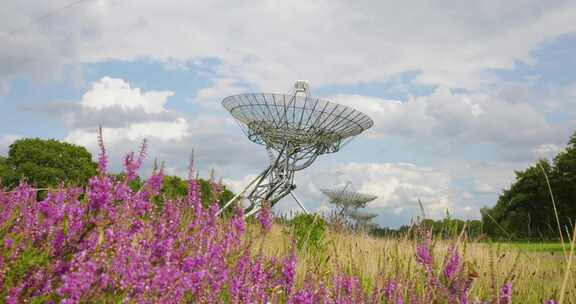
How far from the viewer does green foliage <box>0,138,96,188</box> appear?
1533 inches

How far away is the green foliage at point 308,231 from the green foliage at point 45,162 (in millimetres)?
29485

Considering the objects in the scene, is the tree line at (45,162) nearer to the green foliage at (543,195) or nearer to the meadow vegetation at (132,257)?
the green foliage at (543,195)

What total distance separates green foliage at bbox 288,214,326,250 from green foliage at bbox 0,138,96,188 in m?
29.5

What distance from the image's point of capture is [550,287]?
25.5 feet

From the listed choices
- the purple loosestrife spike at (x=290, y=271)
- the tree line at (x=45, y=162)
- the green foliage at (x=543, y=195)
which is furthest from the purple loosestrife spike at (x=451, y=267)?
the green foliage at (x=543, y=195)

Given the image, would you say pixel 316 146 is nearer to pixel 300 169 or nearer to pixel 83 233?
pixel 300 169

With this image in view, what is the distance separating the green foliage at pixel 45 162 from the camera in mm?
38938

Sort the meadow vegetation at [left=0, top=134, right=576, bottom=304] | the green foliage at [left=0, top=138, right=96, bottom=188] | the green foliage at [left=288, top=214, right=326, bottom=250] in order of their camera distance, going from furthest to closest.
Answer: the green foliage at [left=0, top=138, right=96, bottom=188] → the green foliage at [left=288, top=214, right=326, bottom=250] → the meadow vegetation at [left=0, top=134, right=576, bottom=304]

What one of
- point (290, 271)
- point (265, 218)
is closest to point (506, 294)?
point (290, 271)

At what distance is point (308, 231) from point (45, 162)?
114 feet

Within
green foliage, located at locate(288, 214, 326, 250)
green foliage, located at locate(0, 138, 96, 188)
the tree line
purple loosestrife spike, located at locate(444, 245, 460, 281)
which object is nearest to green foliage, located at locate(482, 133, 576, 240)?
the tree line

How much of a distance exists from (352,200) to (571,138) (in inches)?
1082

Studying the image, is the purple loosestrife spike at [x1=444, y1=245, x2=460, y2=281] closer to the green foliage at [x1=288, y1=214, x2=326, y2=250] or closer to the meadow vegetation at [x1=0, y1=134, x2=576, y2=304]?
the meadow vegetation at [x1=0, y1=134, x2=576, y2=304]

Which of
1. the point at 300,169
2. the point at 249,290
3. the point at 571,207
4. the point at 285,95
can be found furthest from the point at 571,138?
the point at 249,290
